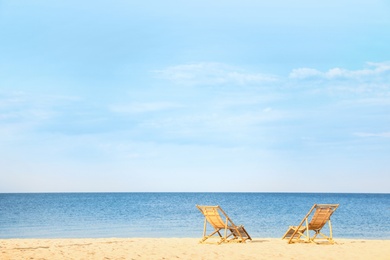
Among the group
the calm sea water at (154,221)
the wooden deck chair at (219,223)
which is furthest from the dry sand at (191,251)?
the calm sea water at (154,221)

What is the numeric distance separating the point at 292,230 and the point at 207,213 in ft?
8.82

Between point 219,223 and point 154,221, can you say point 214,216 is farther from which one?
point 154,221

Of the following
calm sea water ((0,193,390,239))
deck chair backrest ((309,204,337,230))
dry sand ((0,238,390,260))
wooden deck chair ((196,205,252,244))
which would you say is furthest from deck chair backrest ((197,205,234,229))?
calm sea water ((0,193,390,239))

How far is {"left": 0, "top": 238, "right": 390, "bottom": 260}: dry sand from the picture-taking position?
11031 millimetres

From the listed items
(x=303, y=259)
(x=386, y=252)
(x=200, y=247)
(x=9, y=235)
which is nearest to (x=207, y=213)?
(x=200, y=247)

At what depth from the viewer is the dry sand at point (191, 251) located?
11.0 meters

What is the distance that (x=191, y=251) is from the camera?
39.3 feet

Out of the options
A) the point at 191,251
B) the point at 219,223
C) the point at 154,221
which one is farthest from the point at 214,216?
the point at 154,221

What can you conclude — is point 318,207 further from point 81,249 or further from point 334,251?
point 81,249

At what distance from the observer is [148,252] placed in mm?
11781

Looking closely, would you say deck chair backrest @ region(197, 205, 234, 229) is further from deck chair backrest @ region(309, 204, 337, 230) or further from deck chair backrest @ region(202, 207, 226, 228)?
deck chair backrest @ region(309, 204, 337, 230)

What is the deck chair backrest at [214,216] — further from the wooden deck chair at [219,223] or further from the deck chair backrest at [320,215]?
the deck chair backrest at [320,215]

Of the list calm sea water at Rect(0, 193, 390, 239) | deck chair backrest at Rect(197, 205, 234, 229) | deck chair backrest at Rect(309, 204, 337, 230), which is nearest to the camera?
deck chair backrest at Rect(309, 204, 337, 230)

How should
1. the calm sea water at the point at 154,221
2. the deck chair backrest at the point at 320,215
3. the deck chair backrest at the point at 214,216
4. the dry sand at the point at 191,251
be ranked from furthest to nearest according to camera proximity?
the calm sea water at the point at 154,221
the deck chair backrest at the point at 214,216
the deck chair backrest at the point at 320,215
the dry sand at the point at 191,251
